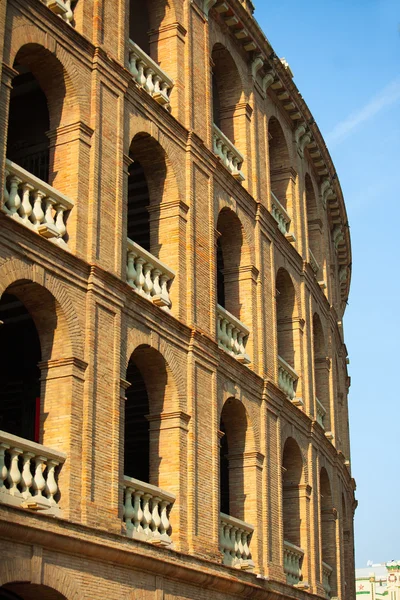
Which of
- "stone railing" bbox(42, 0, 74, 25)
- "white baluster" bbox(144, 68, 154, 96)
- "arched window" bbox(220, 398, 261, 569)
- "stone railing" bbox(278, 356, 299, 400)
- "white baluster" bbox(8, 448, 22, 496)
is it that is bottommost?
"white baluster" bbox(8, 448, 22, 496)

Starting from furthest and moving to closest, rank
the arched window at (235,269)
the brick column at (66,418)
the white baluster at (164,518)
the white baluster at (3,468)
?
1. the arched window at (235,269)
2. the white baluster at (164,518)
3. the brick column at (66,418)
4. the white baluster at (3,468)

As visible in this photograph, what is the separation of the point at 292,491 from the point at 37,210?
1455 centimetres

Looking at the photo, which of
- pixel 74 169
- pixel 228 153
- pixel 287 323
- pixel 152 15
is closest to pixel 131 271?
pixel 74 169

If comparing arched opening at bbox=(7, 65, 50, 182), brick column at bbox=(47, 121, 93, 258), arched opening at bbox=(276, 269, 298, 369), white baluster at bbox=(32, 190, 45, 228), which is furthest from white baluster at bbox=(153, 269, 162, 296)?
arched opening at bbox=(276, 269, 298, 369)

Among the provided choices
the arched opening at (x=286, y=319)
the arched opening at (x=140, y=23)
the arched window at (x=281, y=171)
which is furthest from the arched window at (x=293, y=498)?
the arched opening at (x=140, y=23)

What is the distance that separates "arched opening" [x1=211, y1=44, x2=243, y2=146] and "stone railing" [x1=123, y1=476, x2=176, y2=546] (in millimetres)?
11586

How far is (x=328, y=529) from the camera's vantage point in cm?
3394

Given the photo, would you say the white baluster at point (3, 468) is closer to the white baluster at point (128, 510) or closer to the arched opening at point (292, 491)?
the white baluster at point (128, 510)

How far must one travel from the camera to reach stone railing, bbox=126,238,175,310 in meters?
21.5

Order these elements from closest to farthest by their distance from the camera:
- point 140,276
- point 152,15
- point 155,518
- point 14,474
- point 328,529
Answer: point 14,474
point 155,518
point 140,276
point 152,15
point 328,529

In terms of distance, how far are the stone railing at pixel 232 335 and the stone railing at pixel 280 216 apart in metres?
5.04

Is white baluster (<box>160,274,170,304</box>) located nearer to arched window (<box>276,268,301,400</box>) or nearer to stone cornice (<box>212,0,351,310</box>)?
stone cornice (<box>212,0,351,310</box>)

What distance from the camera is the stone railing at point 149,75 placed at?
23234 mm

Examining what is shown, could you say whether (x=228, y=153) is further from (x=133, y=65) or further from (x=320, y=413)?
(x=320, y=413)
